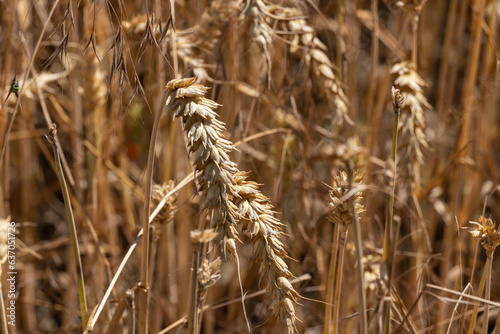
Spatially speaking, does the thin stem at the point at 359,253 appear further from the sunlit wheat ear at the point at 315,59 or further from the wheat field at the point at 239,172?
the sunlit wheat ear at the point at 315,59

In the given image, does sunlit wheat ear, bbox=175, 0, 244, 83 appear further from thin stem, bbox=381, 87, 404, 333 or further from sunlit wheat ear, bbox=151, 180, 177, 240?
thin stem, bbox=381, 87, 404, 333

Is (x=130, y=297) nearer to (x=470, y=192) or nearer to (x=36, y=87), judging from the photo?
(x=36, y=87)

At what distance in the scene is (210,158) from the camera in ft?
1.95

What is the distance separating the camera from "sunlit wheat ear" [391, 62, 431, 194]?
984 mm

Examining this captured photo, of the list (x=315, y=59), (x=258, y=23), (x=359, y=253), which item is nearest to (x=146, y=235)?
(x=359, y=253)

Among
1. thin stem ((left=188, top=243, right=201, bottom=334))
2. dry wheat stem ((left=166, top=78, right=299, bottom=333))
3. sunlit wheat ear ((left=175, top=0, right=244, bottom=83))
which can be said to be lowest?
thin stem ((left=188, top=243, right=201, bottom=334))

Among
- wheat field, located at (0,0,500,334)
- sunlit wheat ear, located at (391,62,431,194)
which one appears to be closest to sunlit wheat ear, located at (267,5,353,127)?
wheat field, located at (0,0,500,334)

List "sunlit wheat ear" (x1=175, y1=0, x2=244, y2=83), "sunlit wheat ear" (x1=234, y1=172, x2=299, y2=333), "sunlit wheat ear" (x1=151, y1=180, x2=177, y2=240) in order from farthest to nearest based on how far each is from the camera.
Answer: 1. "sunlit wheat ear" (x1=175, y1=0, x2=244, y2=83)
2. "sunlit wheat ear" (x1=151, y1=180, x2=177, y2=240)
3. "sunlit wheat ear" (x1=234, y1=172, x2=299, y2=333)

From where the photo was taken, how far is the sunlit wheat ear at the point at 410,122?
3.23ft

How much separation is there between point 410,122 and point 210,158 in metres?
0.54

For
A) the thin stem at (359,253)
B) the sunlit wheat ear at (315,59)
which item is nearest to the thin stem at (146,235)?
the thin stem at (359,253)

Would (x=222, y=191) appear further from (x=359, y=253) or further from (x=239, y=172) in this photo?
(x=359, y=253)

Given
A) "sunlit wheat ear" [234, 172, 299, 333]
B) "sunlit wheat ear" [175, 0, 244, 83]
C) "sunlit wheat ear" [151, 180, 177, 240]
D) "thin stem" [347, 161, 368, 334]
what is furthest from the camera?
"sunlit wheat ear" [175, 0, 244, 83]

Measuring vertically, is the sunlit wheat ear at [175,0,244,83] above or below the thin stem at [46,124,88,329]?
above
